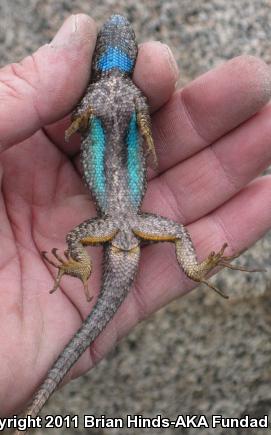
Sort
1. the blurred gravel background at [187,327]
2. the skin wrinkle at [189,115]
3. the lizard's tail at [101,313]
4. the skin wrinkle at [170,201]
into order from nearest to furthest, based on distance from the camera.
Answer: the lizard's tail at [101,313], the skin wrinkle at [189,115], the skin wrinkle at [170,201], the blurred gravel background at [187,327]

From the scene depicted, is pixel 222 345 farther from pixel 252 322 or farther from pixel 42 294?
pixel 42 294

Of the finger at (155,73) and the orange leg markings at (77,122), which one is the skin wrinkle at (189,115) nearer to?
the finger at (155,73)

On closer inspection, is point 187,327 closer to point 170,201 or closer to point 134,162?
point 170,201

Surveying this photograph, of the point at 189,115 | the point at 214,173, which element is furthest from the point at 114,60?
the point at 214,173

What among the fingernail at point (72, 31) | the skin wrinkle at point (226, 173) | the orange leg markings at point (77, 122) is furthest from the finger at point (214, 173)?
the fingernail at point (72, 31)

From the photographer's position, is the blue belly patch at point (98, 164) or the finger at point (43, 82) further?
the blue belly patch at point (98, 164)

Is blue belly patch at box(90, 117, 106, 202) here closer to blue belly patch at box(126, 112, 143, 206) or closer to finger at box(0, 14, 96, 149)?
blue belly patch at box(126, 112, 143, 206)

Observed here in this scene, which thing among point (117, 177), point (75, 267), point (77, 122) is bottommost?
point (75, 267)
